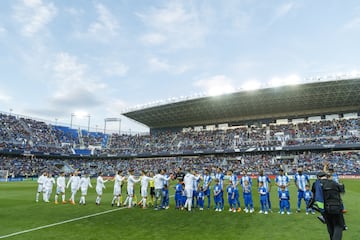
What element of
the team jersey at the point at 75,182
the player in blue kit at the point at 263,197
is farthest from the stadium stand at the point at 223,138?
the team jersey at the point at 75,182

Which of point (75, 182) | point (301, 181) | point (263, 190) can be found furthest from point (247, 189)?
point (75, 182)

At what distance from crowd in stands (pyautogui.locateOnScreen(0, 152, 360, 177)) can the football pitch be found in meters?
31.6

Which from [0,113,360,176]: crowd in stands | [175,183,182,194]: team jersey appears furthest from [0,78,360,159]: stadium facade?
[175,183,182,194]: team jersey

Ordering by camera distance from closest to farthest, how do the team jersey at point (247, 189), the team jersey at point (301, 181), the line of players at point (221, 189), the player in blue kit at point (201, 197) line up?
the line of players at point (221, 189) → the team jersey at point (247, 189) → the team jersey at point (301, 181) → the player in blue kit at point (201, 197)

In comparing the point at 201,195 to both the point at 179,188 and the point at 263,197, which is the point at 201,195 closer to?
the point at 179,188

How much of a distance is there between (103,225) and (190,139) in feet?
169

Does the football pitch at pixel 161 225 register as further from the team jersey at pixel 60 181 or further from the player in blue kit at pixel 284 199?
the team jersey at pixel 60 181

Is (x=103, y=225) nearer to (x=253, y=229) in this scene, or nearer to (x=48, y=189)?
(x=253, y=229)

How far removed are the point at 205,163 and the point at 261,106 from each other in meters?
15.7

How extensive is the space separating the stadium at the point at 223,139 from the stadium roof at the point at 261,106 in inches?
6.2

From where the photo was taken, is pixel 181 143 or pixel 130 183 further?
pixel 181 143

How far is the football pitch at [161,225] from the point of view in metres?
9.13

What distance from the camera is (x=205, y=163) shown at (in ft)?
184

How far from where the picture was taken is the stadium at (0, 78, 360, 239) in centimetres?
4722
